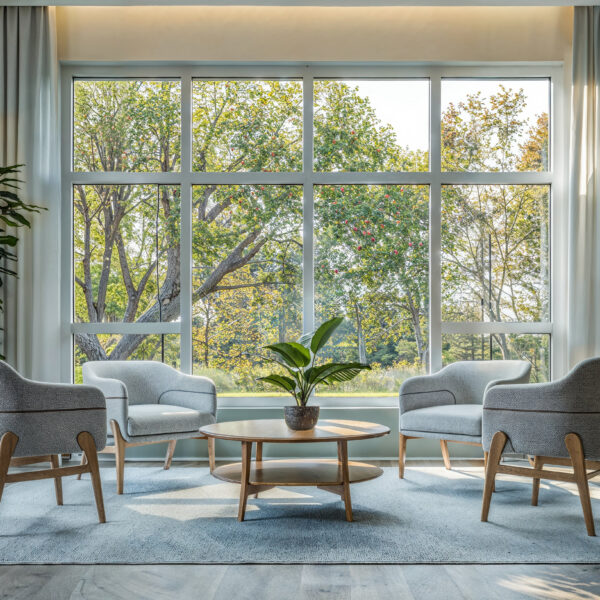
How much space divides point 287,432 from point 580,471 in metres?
1.39

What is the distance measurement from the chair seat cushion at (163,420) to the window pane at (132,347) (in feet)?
2.85

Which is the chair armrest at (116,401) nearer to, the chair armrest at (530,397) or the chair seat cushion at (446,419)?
the chair seat cushion at (446,419)

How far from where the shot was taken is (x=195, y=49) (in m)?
5.38

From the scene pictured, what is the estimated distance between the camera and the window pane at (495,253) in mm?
5441

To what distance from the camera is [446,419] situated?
13.9 ft

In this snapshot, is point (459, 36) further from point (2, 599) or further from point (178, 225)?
point (2, 599)

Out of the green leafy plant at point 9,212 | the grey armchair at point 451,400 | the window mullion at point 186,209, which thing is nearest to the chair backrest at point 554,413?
the grey armchair at point 451,400

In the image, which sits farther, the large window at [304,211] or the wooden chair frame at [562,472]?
the large window at [304,211]

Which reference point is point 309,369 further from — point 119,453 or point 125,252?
point 125,252

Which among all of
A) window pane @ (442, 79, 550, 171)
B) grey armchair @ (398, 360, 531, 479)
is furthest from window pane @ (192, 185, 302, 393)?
window pane @ (442, 79, 550, 171)

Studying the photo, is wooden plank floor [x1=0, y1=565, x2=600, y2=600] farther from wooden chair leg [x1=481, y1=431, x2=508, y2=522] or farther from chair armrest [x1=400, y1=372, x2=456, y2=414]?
chair armrest [x1=400, y1=372, x2=456, y2=414]

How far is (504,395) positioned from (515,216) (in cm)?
247

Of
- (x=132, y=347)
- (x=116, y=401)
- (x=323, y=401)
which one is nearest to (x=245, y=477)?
(x=116, y=401)

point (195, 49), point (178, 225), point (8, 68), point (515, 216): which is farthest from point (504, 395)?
point (8, 68)
